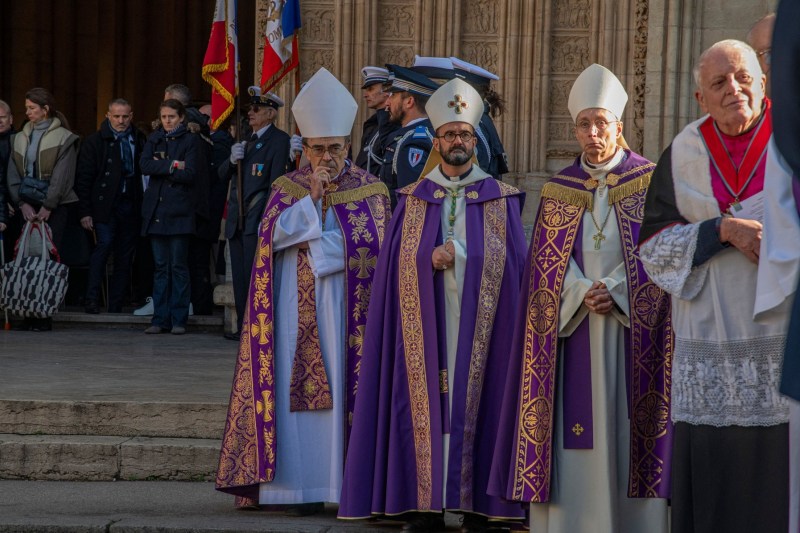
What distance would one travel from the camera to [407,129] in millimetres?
7980

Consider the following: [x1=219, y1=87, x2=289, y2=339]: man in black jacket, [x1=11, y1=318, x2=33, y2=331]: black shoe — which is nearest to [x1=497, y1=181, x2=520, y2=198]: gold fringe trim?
[x1=219, y1=87, x2=289, y2=339]: man in black jacket

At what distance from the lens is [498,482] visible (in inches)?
238

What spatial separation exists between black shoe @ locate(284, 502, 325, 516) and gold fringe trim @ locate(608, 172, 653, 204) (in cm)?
216

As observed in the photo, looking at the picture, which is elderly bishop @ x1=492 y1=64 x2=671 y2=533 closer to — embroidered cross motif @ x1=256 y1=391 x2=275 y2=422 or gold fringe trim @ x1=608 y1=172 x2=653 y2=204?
gold fringe trim @ x1=608 y1=172 x2=653 y2=204

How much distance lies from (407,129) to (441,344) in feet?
5.53

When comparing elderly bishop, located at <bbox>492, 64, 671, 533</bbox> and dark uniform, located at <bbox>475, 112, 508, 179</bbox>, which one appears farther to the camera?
dark uniform, located at <bbox>475, 112, 508, 179</bbox>

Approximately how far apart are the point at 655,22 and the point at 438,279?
5631 mm

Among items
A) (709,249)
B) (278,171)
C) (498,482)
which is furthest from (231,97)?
(709,249)

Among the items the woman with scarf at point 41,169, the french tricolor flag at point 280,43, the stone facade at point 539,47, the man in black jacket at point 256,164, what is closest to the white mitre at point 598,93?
the french tricolor flag at point 280,43

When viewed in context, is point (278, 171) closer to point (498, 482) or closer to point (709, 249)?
point (498, 482)

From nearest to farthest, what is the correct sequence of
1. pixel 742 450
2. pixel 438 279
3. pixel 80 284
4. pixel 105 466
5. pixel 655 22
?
pixel 742 450
pixel 438 279
pixel 105 466
pixel 655 22
pixel 80 284

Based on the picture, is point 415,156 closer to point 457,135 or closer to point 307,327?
point 457,135

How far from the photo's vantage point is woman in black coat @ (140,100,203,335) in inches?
453

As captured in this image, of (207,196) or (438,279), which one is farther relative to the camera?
(207,196)
